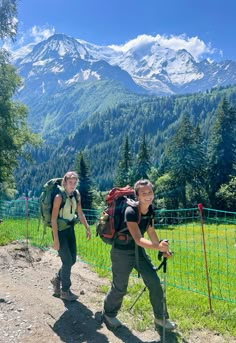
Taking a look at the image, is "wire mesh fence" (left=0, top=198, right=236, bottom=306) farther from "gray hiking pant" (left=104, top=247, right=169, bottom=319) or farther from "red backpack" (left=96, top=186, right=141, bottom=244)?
"red backpack" (left=96, top=186, right=141, bottom=244)

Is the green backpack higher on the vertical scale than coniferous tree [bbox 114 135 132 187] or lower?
lower

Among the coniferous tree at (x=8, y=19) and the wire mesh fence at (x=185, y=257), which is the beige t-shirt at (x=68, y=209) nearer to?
the wire mesh fence at (x=185, y=257)

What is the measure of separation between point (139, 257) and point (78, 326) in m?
1.59

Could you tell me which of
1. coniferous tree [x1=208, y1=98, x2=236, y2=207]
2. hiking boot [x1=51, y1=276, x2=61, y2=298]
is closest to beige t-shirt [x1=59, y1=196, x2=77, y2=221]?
hiking boot [x1=51, y1=276, x2=61, y2=298]

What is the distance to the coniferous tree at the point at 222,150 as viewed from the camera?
52781 mm

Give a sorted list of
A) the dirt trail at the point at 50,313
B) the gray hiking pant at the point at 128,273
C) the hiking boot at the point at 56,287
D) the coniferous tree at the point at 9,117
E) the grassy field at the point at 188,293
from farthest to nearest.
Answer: the coniferous tree at the point at 9,117 < the hiking boot at the point at 56,287 < the grassy field at the point at 188,293 < the dirt trail at the point at 50,313 < the gray hiking pant at the point at 128,273

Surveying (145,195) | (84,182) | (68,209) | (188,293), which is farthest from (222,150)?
(145,195)

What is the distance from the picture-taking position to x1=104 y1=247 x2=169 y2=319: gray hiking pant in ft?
19.2

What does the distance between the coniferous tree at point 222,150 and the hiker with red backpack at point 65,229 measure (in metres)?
47.0

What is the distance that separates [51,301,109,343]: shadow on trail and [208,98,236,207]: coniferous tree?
4761 cm

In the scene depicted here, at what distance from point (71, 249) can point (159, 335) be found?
2412 mm

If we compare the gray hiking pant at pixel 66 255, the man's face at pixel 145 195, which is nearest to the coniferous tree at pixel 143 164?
the gray hiking pant at pixel 66 255

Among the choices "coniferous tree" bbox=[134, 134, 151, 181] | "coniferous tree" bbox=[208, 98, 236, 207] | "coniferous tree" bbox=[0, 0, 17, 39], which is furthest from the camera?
"coniferous tree" bbox=[134, 134, 151, 181]

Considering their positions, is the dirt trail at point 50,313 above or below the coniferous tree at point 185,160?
below
